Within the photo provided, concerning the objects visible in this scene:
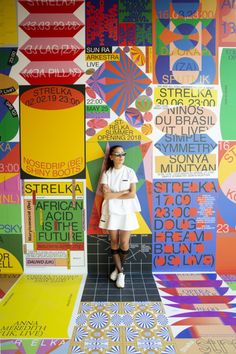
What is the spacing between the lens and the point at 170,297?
2.67 meters

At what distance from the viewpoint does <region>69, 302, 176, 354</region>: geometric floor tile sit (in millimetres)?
2018

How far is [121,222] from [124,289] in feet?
2.06

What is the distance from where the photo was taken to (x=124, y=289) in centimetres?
285

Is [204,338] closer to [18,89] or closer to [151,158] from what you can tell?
[151,158]

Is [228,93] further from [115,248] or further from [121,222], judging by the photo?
[115,248]

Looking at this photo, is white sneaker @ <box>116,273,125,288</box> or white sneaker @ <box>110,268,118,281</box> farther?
white sneaker @ <box>110,268,118,281</box>

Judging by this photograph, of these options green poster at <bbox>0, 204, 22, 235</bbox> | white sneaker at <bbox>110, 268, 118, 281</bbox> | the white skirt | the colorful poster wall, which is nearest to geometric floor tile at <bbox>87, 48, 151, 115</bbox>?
the colorful poster wall

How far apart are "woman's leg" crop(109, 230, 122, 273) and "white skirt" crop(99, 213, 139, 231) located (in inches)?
3.1

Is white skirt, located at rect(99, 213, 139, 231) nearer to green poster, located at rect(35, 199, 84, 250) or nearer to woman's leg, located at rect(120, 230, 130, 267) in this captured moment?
woman's leg, located at rect(120, 230, 130, 267)

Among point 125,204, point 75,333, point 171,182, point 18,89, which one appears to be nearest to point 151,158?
point 171,182

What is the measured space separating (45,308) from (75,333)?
46 centimetres

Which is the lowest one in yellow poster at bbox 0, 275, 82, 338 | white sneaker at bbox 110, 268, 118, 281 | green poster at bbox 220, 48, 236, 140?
yellow poster at bbox 0, 275, 82, 338

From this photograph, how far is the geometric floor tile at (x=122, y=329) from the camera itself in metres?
2.02

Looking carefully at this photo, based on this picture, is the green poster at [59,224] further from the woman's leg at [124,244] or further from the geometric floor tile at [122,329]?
the geometric floor tile at [122,329]
